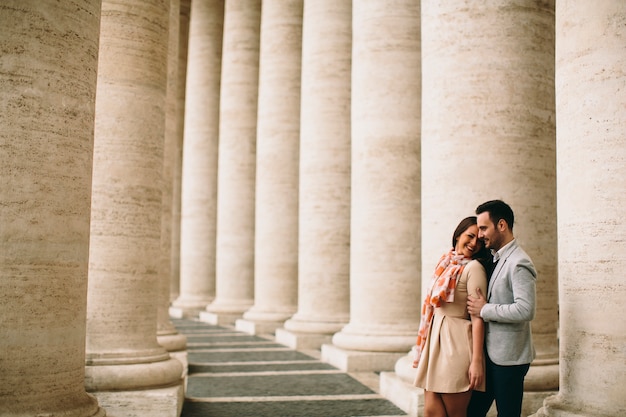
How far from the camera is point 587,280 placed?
19391mm

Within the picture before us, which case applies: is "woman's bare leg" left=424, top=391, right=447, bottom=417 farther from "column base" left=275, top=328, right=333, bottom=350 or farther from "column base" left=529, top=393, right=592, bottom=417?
"column base" left=275, top=328, right=333, bottom=350

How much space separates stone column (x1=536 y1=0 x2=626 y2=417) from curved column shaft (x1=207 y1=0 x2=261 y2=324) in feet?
201

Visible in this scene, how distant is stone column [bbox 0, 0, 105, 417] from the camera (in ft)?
61.9

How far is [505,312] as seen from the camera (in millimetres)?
16641

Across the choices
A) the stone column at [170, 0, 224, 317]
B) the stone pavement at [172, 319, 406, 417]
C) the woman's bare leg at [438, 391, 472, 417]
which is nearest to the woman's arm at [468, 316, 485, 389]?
the woman's bare leg at [438, 391, 472, 417]

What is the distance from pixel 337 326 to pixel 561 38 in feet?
119

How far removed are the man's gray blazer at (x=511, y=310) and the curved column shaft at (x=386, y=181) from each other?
24.7m

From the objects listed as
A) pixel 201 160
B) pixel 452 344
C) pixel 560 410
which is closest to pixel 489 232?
pixel 452 344

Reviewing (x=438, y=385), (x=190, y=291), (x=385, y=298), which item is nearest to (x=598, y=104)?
(x=438, y=385)

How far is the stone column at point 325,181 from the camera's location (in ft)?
180

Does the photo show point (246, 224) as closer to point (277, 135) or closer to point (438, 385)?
point (277, 135)

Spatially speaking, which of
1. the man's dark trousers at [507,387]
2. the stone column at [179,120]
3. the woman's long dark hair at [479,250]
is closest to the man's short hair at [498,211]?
the woman's long dark hair at [479,250]

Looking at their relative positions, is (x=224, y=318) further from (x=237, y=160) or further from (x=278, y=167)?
(x=278, y=167)

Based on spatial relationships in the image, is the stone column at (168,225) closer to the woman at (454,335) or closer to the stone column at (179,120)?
the woman at (454,335)
